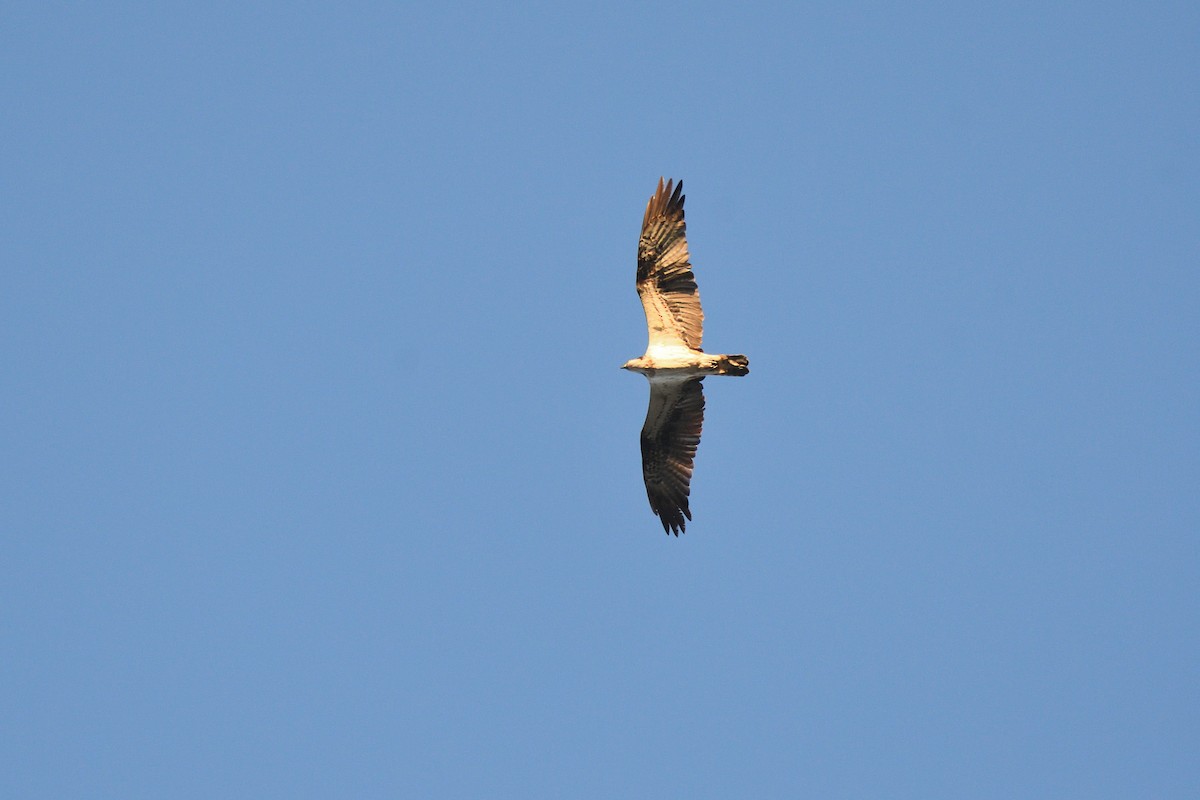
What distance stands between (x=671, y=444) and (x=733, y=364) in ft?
7.83

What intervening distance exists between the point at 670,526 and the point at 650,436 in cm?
181

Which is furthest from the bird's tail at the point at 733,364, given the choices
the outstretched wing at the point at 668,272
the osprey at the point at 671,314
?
the outstretched wing at the point at 668,272

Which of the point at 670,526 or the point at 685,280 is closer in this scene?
the point at 685,280

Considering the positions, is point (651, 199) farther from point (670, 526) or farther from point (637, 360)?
point (670, 526)

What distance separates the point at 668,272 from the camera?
2403cm

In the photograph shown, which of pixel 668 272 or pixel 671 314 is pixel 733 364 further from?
pixel 668 272

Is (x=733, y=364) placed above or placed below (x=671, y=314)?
below

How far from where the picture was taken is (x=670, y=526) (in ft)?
84.7

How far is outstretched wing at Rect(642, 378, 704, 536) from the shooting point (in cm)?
2481

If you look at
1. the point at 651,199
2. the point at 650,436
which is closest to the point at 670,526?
the point at 650,436

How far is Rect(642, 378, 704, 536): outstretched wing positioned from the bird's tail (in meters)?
0.77

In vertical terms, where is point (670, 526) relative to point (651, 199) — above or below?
below

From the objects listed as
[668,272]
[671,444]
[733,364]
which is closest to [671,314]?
[668,272]

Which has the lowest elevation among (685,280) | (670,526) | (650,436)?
(670,526)
